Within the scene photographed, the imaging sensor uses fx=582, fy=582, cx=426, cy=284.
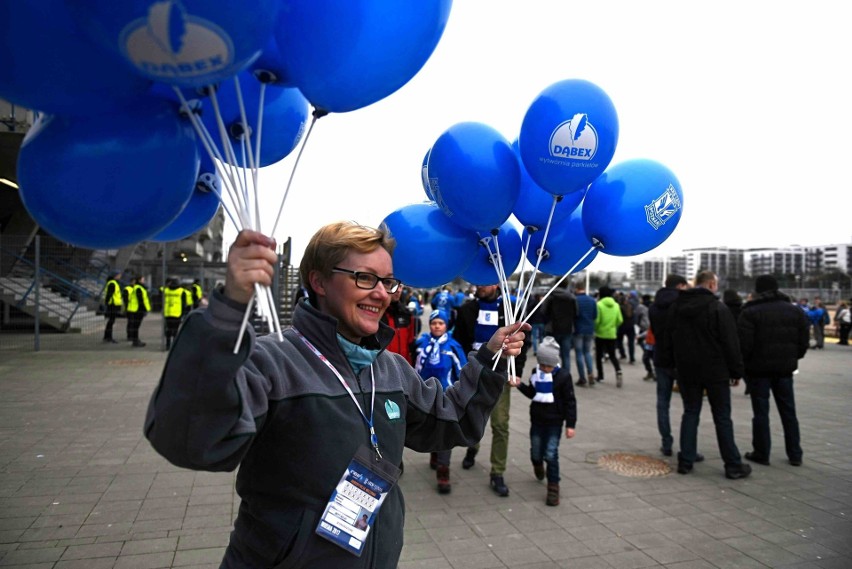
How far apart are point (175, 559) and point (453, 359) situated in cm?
273

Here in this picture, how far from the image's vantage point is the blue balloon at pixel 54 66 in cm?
150

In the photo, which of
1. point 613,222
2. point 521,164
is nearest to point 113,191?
point 521,164

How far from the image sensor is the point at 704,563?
3.96 m

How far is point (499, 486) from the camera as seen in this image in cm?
520

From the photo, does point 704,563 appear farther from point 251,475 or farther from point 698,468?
point 251,475

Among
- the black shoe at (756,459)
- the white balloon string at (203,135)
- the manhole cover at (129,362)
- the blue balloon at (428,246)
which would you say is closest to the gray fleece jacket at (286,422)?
the white balloon string at (203,135)

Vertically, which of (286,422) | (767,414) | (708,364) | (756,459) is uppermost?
(286,422)

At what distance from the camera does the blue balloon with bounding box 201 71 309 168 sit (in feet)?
6.80

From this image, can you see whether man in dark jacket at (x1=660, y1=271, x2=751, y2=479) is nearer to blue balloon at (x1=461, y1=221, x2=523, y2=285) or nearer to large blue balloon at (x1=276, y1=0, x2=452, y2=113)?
blue balloon at (x1=461, y1=221, x2=523, y2=285)

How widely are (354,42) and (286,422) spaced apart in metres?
1.16

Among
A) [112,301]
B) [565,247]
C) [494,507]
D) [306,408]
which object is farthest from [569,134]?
[112,301]

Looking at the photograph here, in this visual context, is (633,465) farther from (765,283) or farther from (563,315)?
(563,315)

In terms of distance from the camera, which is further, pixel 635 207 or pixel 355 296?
pixel 635 207

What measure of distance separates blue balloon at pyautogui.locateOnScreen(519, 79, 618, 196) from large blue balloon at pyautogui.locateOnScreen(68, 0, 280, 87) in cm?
159
